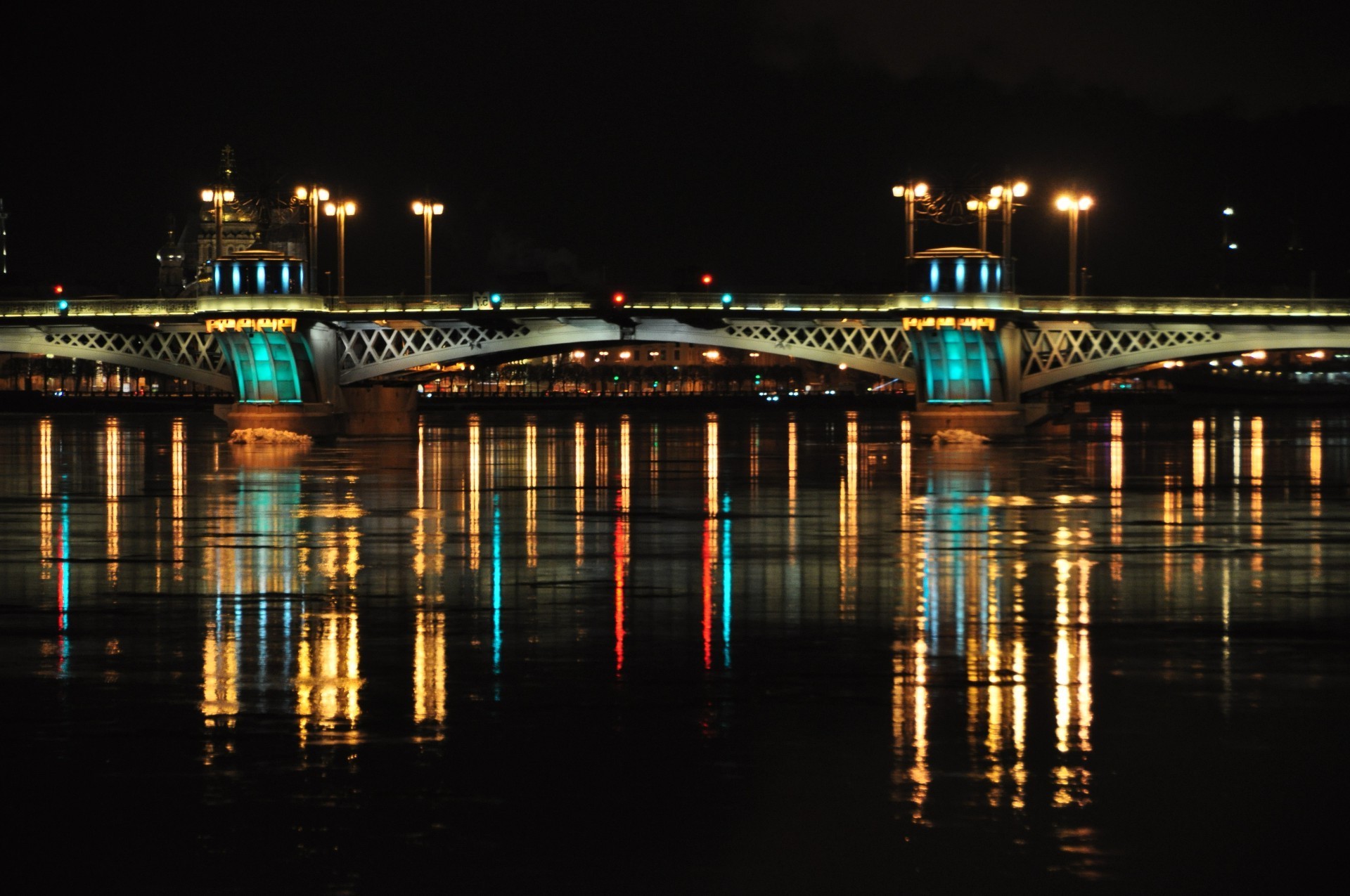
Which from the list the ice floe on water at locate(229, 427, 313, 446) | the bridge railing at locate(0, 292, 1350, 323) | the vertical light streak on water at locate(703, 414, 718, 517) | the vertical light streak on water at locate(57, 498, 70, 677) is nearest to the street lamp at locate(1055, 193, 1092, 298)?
the bridge railing at locate(0, 292, 1350, 323)

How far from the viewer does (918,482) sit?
4806cm

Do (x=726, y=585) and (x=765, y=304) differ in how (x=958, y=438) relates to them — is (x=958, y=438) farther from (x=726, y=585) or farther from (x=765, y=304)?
(x=726, y=585)

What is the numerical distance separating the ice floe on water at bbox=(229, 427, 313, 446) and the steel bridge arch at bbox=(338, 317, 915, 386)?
13597 mm

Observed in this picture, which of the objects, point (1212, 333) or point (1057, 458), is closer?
point (1057, 458)

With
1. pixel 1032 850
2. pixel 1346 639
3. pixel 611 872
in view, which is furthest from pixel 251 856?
pixel 1346 639

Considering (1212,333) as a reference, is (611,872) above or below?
below

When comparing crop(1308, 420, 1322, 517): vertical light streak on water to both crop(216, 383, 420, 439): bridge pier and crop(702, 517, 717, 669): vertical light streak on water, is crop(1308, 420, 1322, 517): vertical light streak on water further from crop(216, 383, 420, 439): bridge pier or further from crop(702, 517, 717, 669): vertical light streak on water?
crop(216, 383, 420, 439): bridge pier

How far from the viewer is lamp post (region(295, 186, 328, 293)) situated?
286 feet

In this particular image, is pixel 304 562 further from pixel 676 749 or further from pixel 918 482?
A: pixel 918 482

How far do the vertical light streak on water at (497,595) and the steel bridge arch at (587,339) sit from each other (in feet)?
196

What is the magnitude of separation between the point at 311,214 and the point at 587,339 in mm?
17798

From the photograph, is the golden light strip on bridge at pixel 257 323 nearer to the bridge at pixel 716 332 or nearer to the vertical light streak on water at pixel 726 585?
the bridge at pixel 716 332

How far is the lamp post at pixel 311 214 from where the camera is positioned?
87250 mm

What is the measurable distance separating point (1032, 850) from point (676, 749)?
3.33 metres
